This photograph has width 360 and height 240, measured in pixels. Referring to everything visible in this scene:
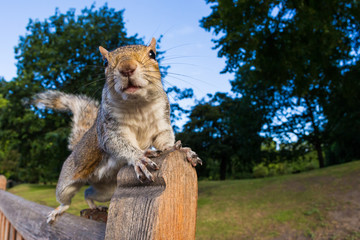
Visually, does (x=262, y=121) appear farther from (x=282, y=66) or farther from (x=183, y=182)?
(x=183, y=182)

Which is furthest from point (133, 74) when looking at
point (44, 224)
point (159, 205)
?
point (44, 224)

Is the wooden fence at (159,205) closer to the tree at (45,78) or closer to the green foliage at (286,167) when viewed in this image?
the tree at (45,78)

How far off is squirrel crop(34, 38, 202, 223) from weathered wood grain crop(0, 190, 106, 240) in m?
0.11

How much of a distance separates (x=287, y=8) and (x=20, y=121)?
9.14m

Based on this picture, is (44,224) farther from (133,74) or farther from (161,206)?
(161,206)

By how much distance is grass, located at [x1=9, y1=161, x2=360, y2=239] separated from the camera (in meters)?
4.96

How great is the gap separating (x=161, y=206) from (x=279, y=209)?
6114 millimetres

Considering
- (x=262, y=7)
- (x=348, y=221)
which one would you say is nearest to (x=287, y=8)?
(x=262, y=7)

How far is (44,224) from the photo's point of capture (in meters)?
1.71

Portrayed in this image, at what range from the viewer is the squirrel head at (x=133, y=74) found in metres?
1.18

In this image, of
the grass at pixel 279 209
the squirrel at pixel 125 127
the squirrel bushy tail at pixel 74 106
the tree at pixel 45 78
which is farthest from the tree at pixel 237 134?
the squirrel at pixel 125 127

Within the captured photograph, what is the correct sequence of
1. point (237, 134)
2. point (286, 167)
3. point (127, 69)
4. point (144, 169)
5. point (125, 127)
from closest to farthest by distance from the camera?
1. point (144, 169)
2. point (127, 69)
3. point (125, 127)
4. point (237, 134)
5. point (286, 167)

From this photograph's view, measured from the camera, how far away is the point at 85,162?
5.86 ft

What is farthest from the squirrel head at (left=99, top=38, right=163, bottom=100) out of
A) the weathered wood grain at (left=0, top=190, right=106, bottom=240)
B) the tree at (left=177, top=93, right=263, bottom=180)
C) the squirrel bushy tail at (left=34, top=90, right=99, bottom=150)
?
the tree at (left=177, top=93, right=263, bottom=180)
